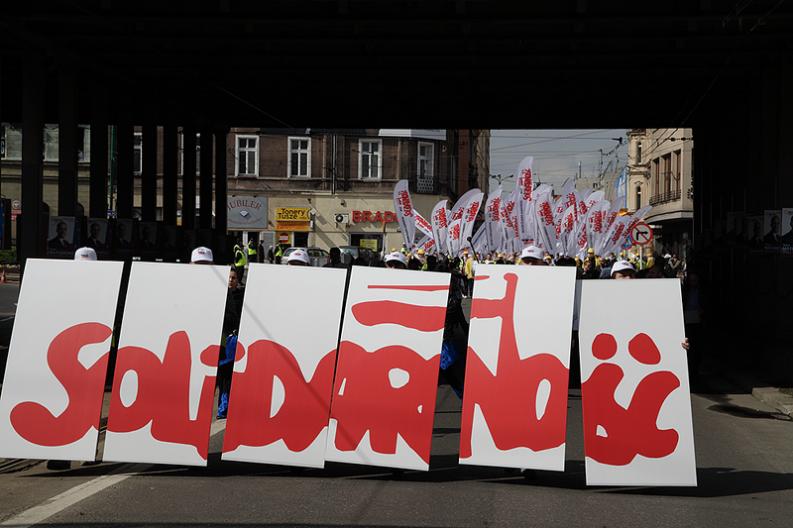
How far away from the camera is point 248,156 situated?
59.0 metres

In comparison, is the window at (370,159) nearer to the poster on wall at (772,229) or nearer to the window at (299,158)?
the window at (299,158)

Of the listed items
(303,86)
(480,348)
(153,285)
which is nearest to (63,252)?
(303,86)

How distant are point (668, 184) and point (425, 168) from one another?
1504 centimetres

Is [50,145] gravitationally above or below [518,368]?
above

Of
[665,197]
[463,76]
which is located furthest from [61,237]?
[665,197]

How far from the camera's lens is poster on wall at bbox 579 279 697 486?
308 inches

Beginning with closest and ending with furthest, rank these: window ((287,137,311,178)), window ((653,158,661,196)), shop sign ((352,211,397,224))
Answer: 1. window ((287,137,311,178))
2. shop sign ((352,211,397,224))
3. window ((653,158,661,196))

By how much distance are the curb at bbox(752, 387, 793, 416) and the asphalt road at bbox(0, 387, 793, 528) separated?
140 inches

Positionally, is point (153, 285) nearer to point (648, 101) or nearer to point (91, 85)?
point (91, 85)

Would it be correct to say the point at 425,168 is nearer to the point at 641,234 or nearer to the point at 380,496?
the point at 641,234

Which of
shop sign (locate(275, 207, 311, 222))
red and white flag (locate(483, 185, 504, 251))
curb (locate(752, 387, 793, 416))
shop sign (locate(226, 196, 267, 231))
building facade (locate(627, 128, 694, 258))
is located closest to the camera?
curb (locate(752, 387, 793, 416))

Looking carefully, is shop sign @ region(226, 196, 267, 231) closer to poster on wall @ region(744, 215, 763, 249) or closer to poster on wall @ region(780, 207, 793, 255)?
poster on wall @ region(744, 215, 763, 249)

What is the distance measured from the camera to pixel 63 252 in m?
21.3

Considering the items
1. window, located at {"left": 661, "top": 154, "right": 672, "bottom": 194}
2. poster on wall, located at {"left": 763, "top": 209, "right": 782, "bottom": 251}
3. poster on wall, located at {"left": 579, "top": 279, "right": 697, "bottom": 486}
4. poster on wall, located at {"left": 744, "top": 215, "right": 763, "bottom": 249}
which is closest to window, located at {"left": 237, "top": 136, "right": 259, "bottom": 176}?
window, located at {"left": 661, "top": 154, "right": 672, "bottom": 194}
